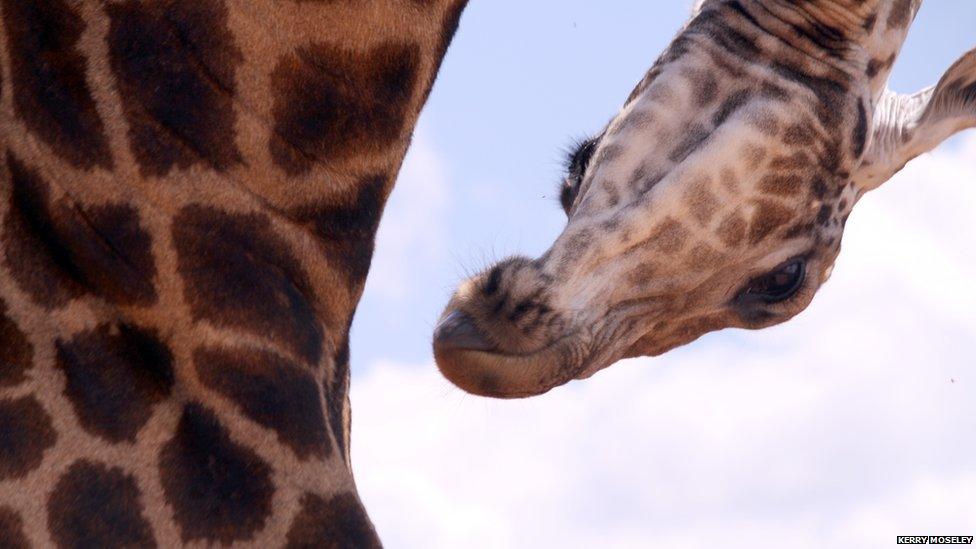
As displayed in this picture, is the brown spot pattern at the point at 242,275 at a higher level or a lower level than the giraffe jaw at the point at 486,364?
higher

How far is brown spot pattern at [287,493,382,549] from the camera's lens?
1728 millimetres

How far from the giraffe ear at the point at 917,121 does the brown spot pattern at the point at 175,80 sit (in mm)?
2109

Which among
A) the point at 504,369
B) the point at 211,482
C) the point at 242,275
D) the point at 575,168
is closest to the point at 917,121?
the point at 575,168

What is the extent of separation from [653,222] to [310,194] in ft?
4.56

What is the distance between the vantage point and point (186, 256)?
1.76 m

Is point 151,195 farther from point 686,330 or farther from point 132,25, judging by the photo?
point 686,330

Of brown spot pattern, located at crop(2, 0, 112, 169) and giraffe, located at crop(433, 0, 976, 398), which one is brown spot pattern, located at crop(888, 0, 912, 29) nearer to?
giraffe, located at crop(433, 0, 976, 398)

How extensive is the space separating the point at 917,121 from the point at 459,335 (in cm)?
156

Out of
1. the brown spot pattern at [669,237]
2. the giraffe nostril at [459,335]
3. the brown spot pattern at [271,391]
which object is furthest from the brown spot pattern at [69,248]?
the brown spot pattern at [669,237]

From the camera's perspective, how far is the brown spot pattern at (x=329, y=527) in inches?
68.0

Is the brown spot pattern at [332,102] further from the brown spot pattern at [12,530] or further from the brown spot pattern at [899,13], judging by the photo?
the brown spot pattern at [899,13]

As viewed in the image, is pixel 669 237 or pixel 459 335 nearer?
pixel 459 335

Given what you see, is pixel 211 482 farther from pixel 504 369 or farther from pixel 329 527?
pixel 504 369

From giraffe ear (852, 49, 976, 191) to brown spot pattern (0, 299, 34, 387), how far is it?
7.77 feet
